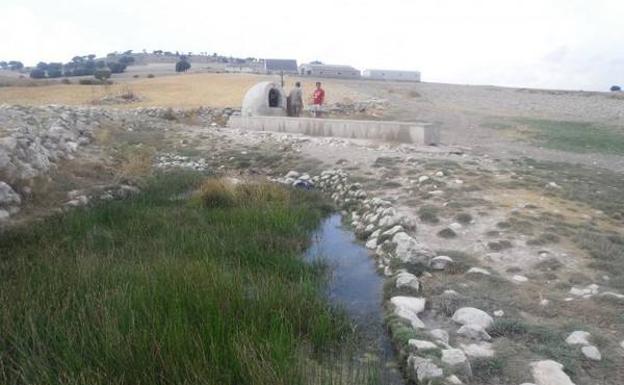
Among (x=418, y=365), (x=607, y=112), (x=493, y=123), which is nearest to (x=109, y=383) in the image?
(x=418, y=365)

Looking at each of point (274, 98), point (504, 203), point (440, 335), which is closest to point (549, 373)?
point (440, 335)

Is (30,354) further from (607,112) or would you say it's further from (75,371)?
(607,112)

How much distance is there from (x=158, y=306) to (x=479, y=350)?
2.60 m

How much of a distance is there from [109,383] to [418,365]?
2.14m

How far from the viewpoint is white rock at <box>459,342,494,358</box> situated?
161 inches

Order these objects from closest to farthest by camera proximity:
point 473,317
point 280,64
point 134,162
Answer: point 473,317 → point 134,162 → point 280,64

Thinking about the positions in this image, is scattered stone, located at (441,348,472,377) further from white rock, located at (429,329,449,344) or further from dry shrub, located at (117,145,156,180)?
dry shrub, located at (117,145,156,180)

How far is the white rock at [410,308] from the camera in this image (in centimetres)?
465

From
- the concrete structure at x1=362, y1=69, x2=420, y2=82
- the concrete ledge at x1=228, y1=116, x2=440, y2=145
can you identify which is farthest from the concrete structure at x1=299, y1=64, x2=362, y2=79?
the concrete ledge at x1=228, y1=116, x2=440, y2=145

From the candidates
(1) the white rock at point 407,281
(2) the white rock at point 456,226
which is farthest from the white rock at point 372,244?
(1) the white rock at point 407,281

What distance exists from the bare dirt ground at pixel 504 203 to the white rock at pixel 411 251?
12.4 inches

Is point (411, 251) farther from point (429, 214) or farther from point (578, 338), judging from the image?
point (578, 338)

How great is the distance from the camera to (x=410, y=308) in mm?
4926

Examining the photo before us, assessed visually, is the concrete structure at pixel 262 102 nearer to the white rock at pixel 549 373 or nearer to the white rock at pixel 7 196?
the white rock at pixel 7 196
